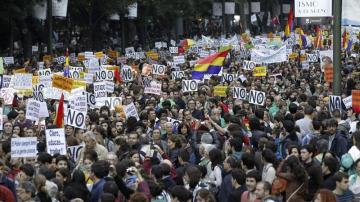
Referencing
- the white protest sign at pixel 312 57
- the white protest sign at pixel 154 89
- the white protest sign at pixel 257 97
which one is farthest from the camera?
the white protest sign at pixel 312 57

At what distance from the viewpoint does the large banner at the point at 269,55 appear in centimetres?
3303

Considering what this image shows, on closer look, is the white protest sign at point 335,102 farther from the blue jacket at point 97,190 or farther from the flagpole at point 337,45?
the blue jacket at point 97,190

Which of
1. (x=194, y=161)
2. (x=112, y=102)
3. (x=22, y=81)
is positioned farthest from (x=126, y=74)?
(x=194, y=161)

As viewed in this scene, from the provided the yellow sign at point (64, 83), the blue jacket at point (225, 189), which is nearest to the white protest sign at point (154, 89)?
the yellow sign at point (64, 83)

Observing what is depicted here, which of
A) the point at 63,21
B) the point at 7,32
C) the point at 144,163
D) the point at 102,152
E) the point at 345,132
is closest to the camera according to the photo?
the point at 144,163

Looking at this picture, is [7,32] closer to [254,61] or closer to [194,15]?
[254,61]

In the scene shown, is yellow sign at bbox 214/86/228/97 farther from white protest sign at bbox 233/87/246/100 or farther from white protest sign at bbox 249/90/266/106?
white protest sign at bbox 249/90/266/106

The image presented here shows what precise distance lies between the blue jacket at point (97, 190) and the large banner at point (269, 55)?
21.2m

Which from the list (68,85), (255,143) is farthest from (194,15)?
(255,143)

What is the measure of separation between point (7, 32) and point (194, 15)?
29.9 m

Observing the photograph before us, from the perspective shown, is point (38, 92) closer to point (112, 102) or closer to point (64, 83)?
point (112, 102)

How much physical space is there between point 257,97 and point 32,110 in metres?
5.07

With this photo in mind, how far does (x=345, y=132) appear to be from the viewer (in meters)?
15.9

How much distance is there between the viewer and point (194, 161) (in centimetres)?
1458
